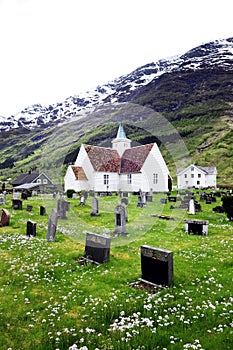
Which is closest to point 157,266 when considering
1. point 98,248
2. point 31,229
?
point 98,248

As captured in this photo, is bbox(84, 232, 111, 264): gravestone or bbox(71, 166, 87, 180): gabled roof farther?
bbox(71, 166, 87, 180): gabled roof

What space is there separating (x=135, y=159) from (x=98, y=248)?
50.2 metres

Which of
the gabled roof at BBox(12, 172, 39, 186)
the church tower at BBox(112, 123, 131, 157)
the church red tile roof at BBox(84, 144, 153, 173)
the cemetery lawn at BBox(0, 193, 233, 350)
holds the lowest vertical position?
the cemetery lawn at BBox(0, 193, 233, 350)

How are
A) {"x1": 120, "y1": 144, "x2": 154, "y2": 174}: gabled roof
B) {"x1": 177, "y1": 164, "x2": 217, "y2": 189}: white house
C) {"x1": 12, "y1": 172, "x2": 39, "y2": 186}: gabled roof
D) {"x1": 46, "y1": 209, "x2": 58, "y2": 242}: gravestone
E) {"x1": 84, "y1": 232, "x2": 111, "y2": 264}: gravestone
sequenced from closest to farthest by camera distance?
{"x1": 84, "y1": 232, "x2": 111, "y2": 264}: gravestone → {"x1": 46, "y1": 209, "x2": 58, "y2": 242}: gravestone → {"x1": 120, "y1": 144, "x2": 154, "y2": 174}: gabled roof → {"x1": 12, "y1": 172, "x2": 39, "y2": 186}: gabled roof → {"x1": 177, "y1": 164, "x2": 217, "y2": 189}: white house

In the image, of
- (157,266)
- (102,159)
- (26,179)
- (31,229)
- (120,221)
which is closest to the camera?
(157,266)

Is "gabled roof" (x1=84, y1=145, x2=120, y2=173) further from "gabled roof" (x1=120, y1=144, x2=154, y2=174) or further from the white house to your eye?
the white house

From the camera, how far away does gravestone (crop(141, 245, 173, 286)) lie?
886 centimetres

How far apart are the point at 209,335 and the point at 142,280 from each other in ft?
12.3

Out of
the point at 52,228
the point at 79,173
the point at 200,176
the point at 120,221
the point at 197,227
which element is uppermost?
the point at 200,176

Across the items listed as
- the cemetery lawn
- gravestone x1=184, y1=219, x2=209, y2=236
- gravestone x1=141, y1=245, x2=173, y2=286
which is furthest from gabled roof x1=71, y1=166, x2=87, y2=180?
gravestone x1=141, y1=245, x2=173, y2=286

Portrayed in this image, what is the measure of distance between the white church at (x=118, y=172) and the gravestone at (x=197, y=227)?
128 feet

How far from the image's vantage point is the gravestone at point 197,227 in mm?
16578

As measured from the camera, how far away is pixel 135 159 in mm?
60906

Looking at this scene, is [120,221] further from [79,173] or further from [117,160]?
[117,160]
